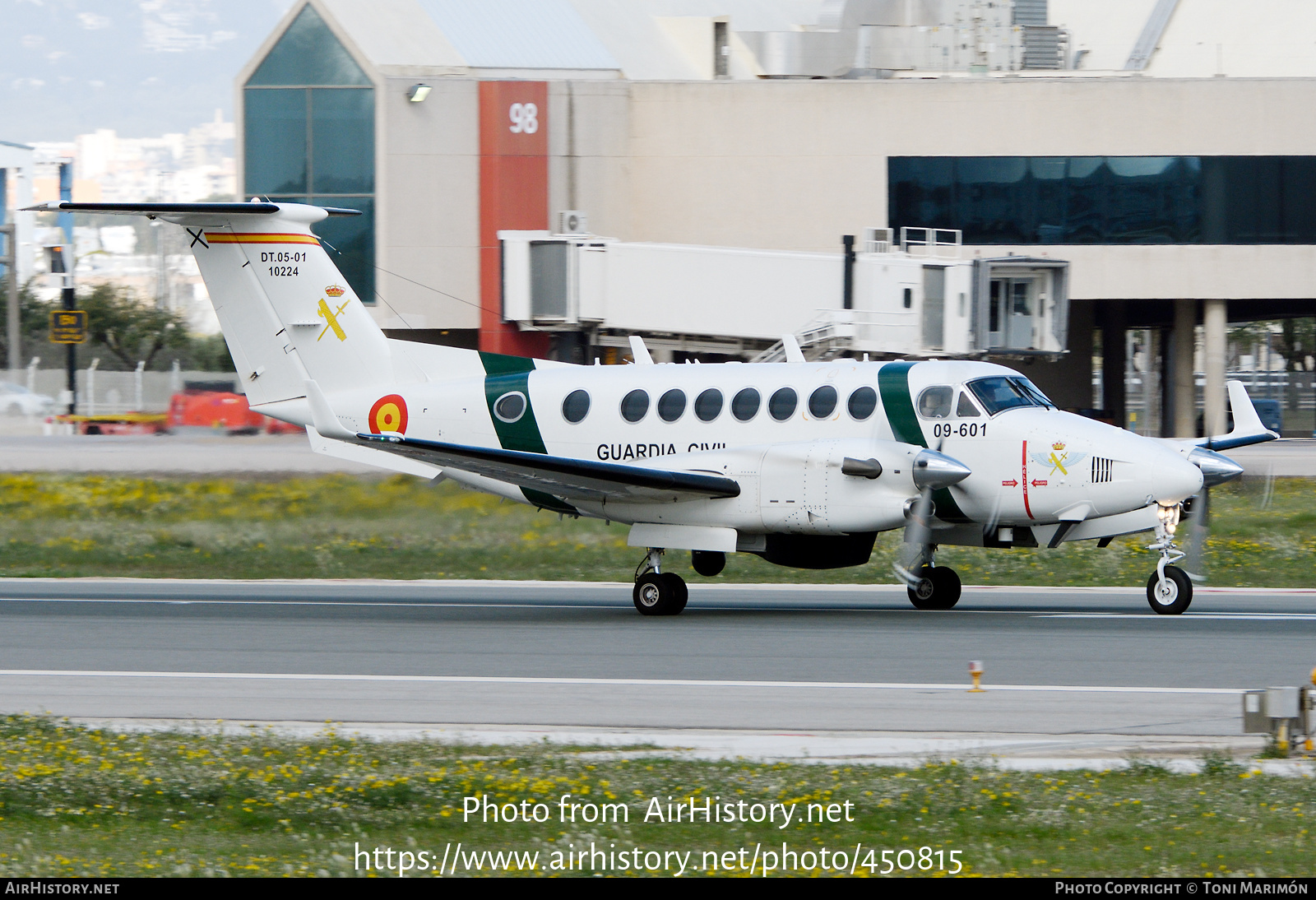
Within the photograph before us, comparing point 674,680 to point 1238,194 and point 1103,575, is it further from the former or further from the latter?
point 1238,194

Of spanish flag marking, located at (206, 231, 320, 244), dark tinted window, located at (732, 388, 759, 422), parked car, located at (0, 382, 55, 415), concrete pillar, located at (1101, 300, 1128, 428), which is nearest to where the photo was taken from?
dark tinted window, located at (732, 388, 759, 422)

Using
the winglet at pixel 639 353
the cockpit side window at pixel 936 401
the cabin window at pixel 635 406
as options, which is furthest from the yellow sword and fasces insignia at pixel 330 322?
the cockpit side window at pixel 936 401

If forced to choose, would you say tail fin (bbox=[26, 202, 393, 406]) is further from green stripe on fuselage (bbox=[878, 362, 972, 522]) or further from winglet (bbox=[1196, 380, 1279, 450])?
winglet (bbox=[1196, 380, 1279, 450])

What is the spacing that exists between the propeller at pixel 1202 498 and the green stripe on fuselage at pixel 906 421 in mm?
2374

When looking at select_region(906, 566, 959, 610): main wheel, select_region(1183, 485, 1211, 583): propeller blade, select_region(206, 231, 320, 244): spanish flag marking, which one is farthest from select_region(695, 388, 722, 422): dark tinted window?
select_region(206, 231, 320, 244): spanish flag marking

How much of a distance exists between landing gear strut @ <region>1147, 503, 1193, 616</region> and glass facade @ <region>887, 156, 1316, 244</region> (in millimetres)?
28583

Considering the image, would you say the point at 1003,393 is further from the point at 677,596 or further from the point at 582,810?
the point at 582,810

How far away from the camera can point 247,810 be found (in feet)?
28.2

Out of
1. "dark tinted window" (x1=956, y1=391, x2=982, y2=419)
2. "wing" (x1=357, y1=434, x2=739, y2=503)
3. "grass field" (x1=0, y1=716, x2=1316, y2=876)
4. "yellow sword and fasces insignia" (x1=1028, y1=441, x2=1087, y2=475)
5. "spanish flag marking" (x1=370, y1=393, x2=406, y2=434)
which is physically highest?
"dark tinted window" (x1=956, y1=391, x2=982, y2=419)

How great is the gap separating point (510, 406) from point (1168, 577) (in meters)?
7.95

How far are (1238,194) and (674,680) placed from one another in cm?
3617

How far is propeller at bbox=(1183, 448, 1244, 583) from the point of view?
1617 centimetres

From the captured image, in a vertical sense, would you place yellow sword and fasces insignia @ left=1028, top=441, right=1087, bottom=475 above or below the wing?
above

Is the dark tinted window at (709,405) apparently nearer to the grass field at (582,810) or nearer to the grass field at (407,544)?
the grass field at (407,544)
